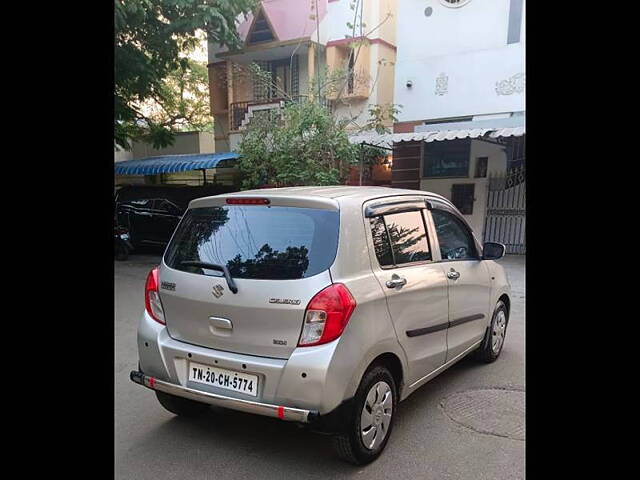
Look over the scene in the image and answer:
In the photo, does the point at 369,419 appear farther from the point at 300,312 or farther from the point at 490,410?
the point at 490,410

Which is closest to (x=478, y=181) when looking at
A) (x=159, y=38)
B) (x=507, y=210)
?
(x=507, y=210)

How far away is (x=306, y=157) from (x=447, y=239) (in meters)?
5.90

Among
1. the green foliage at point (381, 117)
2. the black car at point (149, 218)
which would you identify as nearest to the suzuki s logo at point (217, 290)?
the green foliage at point (381, 117)

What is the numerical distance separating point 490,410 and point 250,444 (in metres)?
1.80

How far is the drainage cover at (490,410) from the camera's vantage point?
10.8 ft

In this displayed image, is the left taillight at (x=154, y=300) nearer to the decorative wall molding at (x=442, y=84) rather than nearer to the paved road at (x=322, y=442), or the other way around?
the paved road at (x=322, y=442)

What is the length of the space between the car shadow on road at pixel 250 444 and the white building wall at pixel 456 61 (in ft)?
28.4

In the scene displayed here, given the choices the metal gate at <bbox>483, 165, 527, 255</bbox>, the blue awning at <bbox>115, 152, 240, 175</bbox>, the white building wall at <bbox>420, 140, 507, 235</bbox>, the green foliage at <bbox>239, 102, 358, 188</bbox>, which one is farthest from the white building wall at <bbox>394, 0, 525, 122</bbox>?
the blue awning at <bbox>115, 152, 240, 175</bbox>

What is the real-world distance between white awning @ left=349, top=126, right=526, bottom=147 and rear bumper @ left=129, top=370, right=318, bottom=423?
23.6ft

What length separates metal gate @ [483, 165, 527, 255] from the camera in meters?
10.9

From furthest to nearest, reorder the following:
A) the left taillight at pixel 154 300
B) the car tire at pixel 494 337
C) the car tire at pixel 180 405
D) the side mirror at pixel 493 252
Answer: the car tire at pixel 494 337, the side mirror at pixel 493 252, the car tire at pixel 180 405, the left taillight at pixel 154 300
